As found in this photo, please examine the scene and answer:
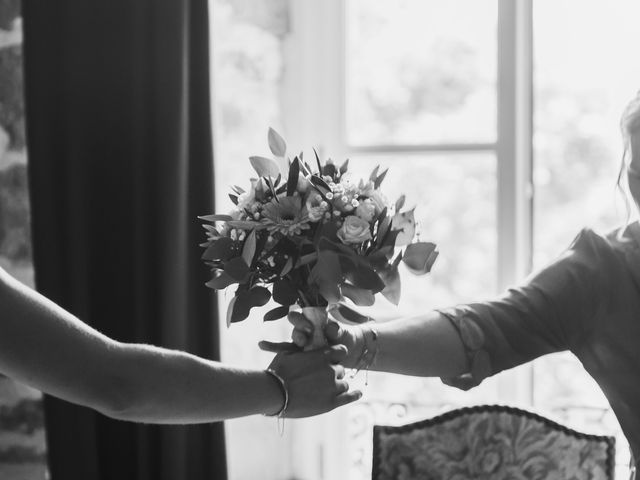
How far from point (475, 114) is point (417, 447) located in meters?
1.35

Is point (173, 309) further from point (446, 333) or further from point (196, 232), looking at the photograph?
point (446, 333)

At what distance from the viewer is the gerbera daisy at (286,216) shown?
5.59 feet

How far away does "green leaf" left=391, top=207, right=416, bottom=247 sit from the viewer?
1.77 metres

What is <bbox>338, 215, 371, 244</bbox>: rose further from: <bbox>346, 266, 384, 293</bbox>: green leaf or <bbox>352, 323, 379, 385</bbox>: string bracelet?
<bbox>352, 323, 379, 385</bbox>: string bracelet

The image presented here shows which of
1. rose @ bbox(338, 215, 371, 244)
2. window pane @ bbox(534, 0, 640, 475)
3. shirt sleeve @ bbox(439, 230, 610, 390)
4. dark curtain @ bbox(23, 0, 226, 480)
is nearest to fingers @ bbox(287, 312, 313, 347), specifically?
rose @ bbox(338, 215, 371, 244)

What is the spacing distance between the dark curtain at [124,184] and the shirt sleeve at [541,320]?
0.87 metres

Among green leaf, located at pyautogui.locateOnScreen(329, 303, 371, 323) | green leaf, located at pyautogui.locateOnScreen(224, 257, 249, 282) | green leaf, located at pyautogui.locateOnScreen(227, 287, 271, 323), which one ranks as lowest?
green leaf, located at pyautogui.locateOnScreen(329, 303, 371, 323)

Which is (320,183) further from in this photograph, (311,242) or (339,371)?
(339,371)

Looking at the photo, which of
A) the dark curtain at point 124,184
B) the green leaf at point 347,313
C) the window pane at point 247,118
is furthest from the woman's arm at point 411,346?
the window pane at point 247,118

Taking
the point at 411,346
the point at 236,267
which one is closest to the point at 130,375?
the point at 236,267

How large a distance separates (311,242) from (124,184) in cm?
105

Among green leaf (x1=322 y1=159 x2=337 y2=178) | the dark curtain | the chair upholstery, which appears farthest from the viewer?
the dark curtain

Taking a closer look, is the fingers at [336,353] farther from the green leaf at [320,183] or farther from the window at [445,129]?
the window at [445,129]

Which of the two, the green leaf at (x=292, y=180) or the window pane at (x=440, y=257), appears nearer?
the green leaf at (x=292, y=180)
